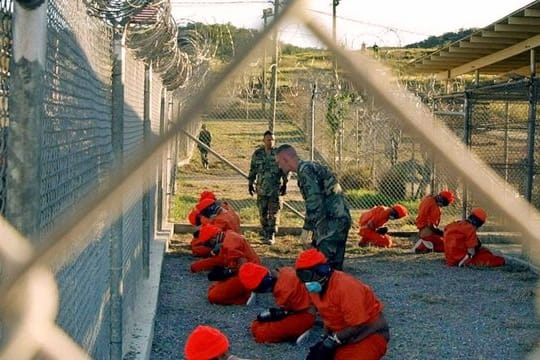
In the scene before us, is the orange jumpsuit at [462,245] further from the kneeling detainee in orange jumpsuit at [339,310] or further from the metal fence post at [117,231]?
the metal fence post at [117,231]

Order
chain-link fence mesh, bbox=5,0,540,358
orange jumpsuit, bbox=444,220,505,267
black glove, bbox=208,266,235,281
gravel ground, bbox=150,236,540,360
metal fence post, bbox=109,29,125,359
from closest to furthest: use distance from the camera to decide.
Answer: chain-link fence mesh, bbox=5,0,540,358 → metal fence post, bbox=109,29,125,359 → gravel ground, bbox=150,236,540,360 → black glove, bbox=208,266,235,281 → orange jumpsuit, bbox=444,220,505,267

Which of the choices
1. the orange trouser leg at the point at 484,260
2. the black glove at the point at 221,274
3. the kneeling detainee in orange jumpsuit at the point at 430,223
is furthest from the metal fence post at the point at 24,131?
the kneeling detainee in orange jumpsuit at the point at 430,223

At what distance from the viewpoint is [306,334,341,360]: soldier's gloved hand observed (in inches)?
224

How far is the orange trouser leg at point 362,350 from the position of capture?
227 inches

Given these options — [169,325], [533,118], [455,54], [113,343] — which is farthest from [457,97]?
[113,343]

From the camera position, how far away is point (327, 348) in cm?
571

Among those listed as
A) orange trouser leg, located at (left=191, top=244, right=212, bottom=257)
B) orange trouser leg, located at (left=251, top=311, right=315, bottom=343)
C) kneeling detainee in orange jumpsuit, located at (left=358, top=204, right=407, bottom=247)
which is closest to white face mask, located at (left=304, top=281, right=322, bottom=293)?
orange trouser leg, located at (left=251, top=311, right=315, bottom=343)

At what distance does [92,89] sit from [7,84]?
6.46 feet

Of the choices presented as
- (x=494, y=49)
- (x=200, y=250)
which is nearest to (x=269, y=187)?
(x=200, y=250)

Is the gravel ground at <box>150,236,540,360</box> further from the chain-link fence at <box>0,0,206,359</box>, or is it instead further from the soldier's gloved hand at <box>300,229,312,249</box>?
the chain-link fence at <box>0,0,206,359</box>

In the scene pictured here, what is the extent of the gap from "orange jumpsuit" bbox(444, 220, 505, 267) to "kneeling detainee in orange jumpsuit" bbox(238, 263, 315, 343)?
3.96 metres

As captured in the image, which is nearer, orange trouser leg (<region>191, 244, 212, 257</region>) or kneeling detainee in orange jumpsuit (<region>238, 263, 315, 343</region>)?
kneeling detainee in orange jumpsuit (<region>238, 263, 315, 343</region>)

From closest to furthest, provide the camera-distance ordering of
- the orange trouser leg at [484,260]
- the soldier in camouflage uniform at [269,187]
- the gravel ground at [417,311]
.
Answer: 1. the gravel ground at [417,311]
2. the orange trouser leg at [484,260]
3. the soldier in camouflage uniform at [269,187]

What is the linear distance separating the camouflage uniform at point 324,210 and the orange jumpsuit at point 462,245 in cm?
241
